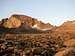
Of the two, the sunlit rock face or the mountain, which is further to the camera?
the sunlit rock face

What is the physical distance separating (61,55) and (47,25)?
441ft

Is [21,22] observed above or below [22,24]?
above

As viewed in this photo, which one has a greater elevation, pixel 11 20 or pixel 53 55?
pixel 11 20

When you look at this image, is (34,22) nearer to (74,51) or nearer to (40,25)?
(40,25)

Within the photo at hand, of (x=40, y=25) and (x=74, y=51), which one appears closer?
(x=74, y=51)

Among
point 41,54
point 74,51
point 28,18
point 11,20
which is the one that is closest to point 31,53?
point 41,54

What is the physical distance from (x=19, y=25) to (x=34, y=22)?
30136 millimetres

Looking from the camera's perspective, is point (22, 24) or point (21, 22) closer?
point (22, 24)

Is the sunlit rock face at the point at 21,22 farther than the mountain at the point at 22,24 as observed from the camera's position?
Yes

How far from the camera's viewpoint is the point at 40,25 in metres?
144

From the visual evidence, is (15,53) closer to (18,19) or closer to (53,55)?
(53,55)

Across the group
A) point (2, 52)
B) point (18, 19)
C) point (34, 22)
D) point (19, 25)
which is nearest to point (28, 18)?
point (34, 22)

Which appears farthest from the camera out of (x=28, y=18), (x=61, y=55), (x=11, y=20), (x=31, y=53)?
(x=28, y=18)

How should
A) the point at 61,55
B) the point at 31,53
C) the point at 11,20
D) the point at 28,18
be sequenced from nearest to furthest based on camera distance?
the point at 61,55
the point at 31,53
the point at 11,20
the point at 28,18
